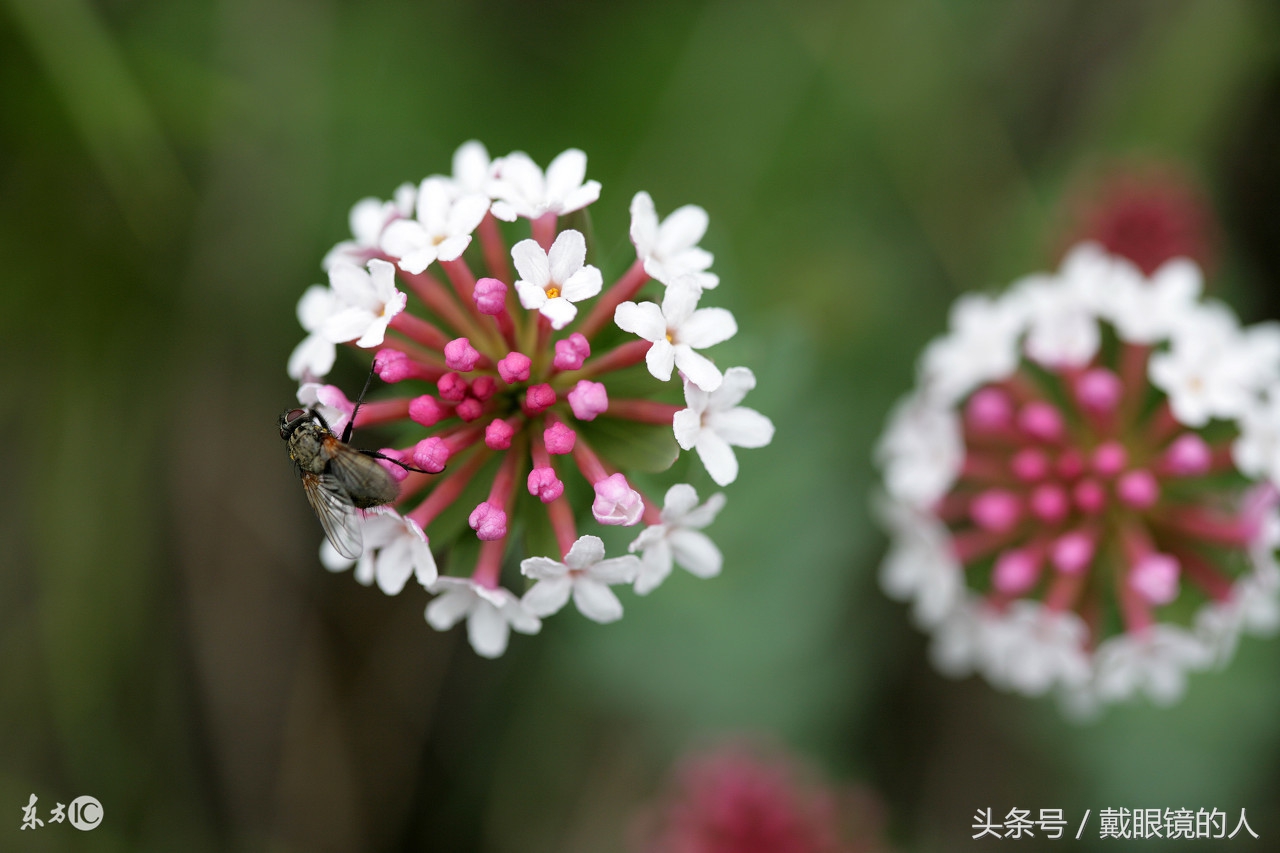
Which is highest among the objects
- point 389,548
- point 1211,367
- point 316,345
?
point 1211,367

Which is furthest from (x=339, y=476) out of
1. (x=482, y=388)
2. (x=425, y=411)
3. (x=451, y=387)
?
(x=482, y=388)

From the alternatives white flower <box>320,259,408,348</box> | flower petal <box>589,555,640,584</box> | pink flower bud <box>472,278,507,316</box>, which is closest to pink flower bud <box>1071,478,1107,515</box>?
flower petal <box>589,555,640,584</box>

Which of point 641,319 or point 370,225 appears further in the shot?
point 370,225

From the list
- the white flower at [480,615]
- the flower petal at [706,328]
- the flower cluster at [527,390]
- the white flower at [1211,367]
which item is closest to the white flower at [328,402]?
the flower cluster at [527,390]

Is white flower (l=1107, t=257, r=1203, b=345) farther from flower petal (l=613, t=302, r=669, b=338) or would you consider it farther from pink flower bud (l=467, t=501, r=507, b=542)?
pink flower bud (l=467, t=501, r=507, b=542)

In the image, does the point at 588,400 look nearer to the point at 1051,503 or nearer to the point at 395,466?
the point at 395,466

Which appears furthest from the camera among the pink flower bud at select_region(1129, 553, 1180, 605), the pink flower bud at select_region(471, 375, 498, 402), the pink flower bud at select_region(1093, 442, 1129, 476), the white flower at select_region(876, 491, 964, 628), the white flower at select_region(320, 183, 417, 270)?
the white flower at select_region(876, 491, 964, 628)
